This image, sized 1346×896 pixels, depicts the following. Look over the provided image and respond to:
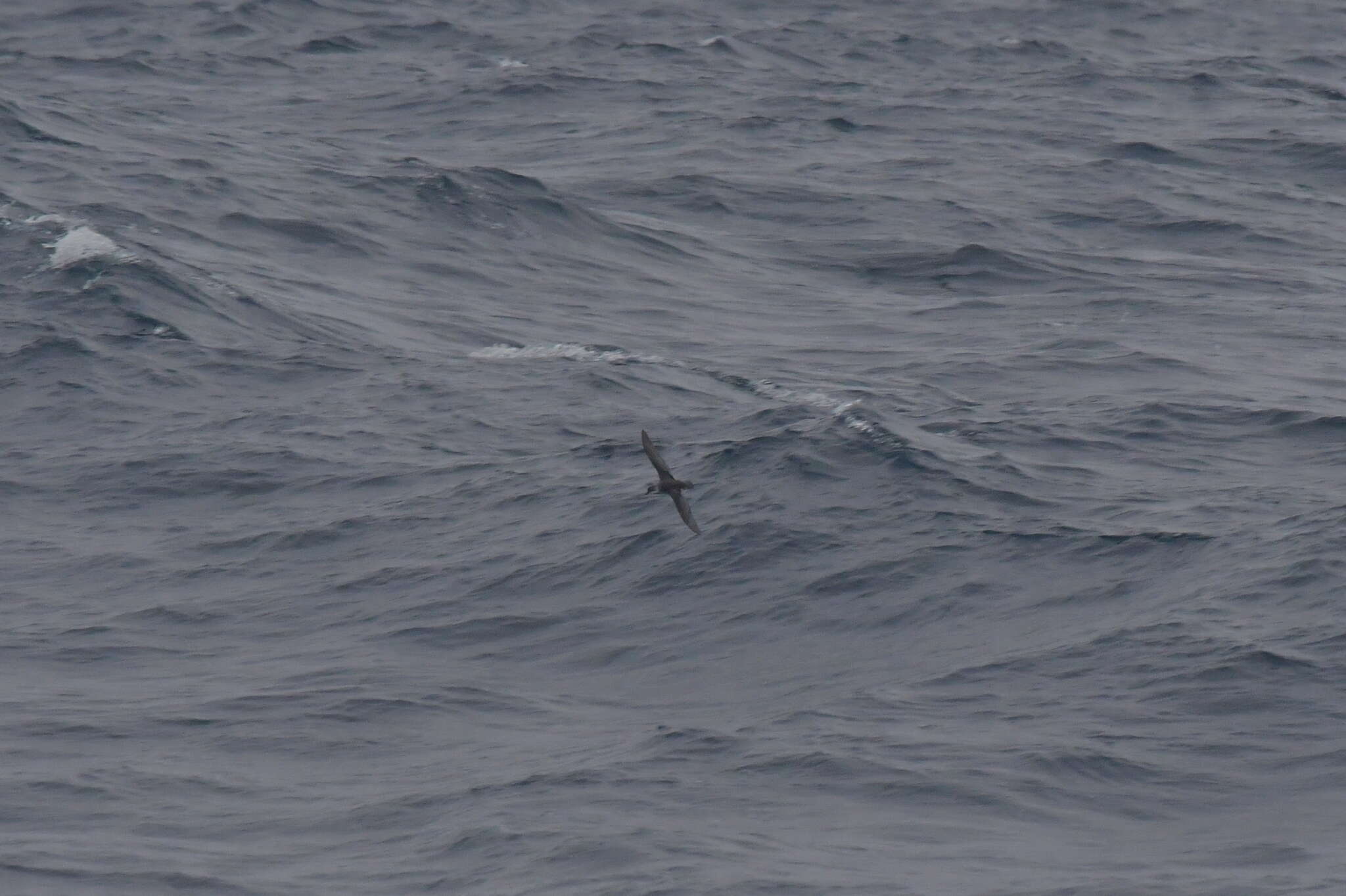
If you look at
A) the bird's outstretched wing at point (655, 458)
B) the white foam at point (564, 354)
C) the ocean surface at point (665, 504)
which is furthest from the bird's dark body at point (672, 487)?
the white foam at point (564, 354)

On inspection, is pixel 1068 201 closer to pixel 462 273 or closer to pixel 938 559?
pixel 462 273

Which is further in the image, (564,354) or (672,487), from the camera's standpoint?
(564,354)

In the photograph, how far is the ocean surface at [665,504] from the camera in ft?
62.0

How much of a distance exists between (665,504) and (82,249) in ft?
41.7

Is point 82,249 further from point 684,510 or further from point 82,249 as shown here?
point 684,510

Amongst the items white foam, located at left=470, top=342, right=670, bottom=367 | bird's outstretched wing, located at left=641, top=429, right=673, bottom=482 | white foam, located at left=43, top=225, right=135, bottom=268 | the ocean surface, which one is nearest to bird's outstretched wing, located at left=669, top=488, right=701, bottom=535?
bird's outstretched wing, located at left=641, top=429, right=673, bottom=482

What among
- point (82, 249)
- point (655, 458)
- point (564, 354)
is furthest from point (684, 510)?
point (82, 249)

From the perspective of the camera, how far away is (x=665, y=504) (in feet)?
85.0

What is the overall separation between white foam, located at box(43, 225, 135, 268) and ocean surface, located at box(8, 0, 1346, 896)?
0.16m

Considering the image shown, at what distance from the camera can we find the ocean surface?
1889 centimetres

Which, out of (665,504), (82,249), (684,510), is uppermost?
(684,510)

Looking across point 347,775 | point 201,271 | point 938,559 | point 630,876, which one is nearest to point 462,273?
point 201,271

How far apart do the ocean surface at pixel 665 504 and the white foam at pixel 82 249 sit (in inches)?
6.4

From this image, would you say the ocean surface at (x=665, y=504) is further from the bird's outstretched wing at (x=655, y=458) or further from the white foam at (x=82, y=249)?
the bird's outstretched wing at (x=655, y=458)
